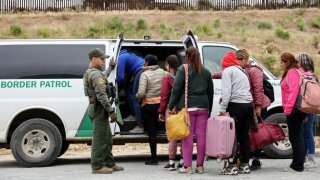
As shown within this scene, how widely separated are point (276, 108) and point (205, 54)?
5.37ft

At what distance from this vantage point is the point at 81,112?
38.1 ft

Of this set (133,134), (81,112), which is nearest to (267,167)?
(133,134)

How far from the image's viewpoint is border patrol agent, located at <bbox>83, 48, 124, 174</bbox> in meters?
10.1

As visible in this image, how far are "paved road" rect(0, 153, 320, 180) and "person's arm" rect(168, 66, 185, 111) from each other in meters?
1.12

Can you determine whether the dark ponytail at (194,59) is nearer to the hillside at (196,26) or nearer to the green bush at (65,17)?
the hillside at (196,26)

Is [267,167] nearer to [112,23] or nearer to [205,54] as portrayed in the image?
[205,54]

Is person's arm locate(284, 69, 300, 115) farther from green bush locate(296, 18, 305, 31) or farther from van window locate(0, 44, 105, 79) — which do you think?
green bush locate(296, 18, 305, 31)

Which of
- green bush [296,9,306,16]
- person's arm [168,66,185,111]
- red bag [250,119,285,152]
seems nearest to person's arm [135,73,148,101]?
person's arm [168,66,185,111]

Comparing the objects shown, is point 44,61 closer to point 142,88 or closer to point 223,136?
point 142,88

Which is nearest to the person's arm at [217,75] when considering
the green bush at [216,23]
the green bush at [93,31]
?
the green bush at [93,31]

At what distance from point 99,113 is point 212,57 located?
2913 millimetres

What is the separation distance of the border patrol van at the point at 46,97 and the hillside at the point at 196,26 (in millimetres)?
24289

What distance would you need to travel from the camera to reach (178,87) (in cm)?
985

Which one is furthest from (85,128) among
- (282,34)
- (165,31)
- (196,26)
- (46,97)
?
(196,26)
